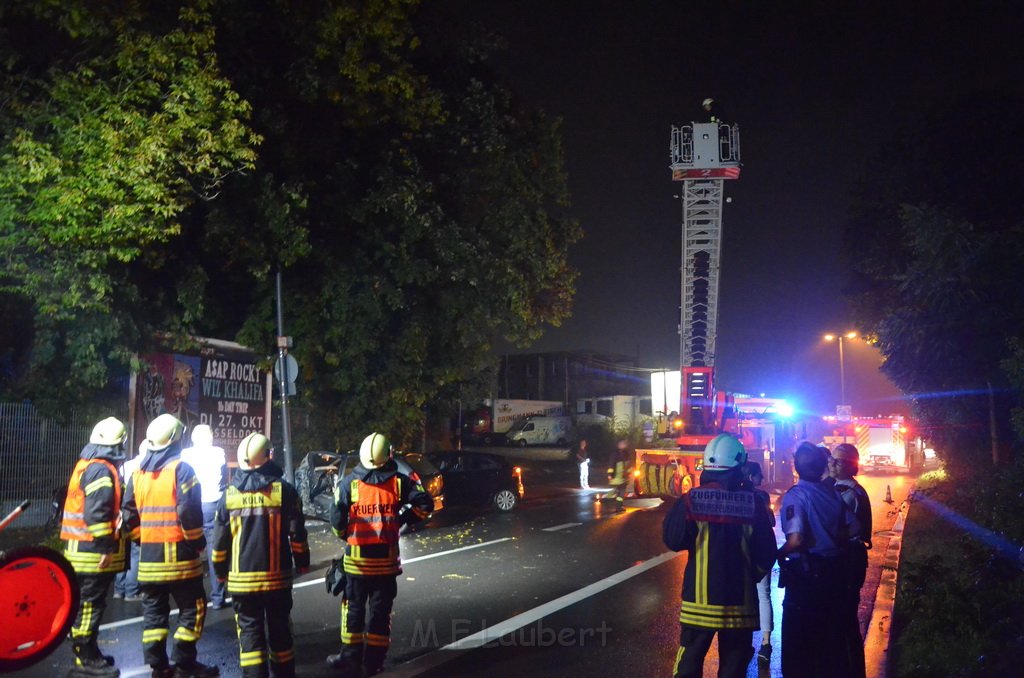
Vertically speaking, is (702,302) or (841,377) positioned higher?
(702,302)

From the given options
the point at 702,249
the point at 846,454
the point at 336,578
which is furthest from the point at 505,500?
the point at 846,454

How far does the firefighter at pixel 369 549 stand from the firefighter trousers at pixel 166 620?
3.45 feet

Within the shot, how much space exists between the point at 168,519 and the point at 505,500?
1289 cm

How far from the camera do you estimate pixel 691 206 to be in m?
20.3

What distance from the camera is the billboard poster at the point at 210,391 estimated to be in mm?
15141

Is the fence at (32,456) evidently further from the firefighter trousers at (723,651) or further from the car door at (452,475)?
the firefighter trousers at (723,651)

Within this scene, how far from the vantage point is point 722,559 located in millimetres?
4844

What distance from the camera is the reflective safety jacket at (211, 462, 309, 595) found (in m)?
5.87

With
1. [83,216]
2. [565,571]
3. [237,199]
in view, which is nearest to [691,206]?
[237,199]

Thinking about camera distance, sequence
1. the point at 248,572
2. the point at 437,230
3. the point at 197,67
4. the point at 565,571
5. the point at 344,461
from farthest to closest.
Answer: the point at 437,230
the point at 344,461
the point at 197,67
the point at 565,571
the point at 248,572

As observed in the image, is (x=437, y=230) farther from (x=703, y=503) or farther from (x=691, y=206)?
(x=703, y=503)

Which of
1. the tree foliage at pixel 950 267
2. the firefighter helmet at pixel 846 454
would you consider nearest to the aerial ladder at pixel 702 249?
the tree foliage at pixel 950 267

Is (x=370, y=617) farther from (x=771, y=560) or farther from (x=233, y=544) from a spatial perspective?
→ (x=771, y=560)

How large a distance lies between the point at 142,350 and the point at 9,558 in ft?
33.5
